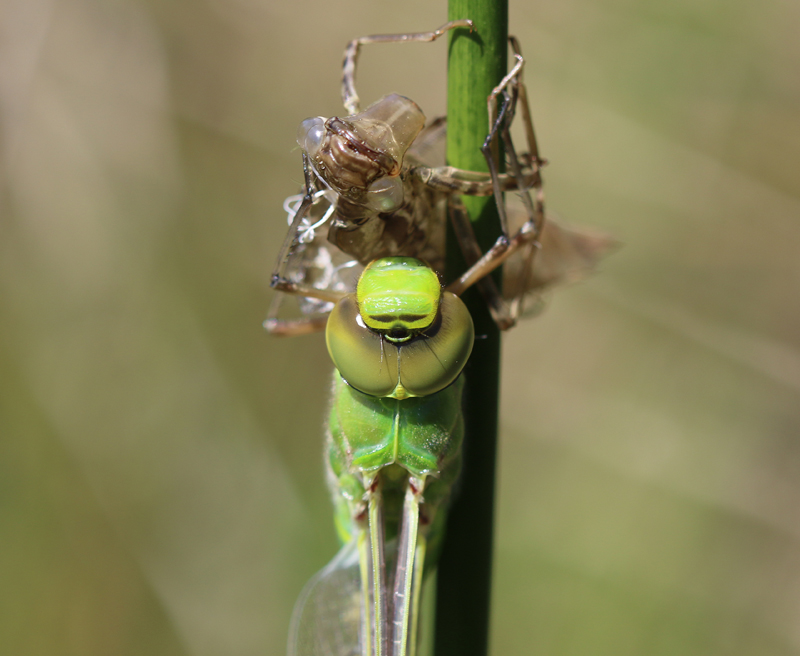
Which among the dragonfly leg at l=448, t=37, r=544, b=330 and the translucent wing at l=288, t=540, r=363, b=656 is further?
the translucent wing at l=288, t=540, r=363, b=656

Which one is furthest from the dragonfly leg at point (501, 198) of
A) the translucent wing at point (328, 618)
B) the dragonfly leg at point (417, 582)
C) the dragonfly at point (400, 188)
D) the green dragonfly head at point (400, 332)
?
the translucent wing at point (328, 618)

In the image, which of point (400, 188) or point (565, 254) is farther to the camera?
point (565, 254)

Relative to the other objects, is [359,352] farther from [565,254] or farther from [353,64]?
[565,254]

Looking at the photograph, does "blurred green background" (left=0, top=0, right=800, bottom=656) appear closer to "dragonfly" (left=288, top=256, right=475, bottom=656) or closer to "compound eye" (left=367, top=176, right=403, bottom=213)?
"dragonfly" (left=288, top=256, right=475, bottom=656)

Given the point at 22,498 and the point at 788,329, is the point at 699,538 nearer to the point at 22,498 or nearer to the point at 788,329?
the point at 788,329

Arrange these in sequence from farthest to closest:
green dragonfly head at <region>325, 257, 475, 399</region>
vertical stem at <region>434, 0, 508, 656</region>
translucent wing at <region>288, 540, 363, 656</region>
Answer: translucent wing at <region>288, 540, 363, 656</region>, green dragonfly head at <region>325, 257, 475, 399</region>, vertical stem at <region>434, 0, 508, 656</region>

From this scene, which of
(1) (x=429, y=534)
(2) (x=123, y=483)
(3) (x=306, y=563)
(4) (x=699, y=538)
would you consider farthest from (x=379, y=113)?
(4) (x=699, y=538)

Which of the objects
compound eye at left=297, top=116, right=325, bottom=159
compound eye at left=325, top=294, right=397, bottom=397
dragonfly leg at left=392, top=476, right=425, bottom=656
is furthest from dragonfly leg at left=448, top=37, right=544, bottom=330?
dragonfly leg at left=392, top=476, right=425, bottom=656

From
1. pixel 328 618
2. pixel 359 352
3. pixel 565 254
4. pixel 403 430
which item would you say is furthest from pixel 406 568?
pixel 565 254
